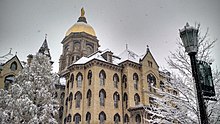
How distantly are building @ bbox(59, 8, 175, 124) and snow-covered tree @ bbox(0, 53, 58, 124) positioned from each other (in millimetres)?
7740

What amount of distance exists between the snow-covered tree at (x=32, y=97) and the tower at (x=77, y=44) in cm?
2194

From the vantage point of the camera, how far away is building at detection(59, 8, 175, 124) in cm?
2895

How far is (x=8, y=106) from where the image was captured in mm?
19875

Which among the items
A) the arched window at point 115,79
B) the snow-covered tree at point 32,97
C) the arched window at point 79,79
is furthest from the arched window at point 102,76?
the snow-covered tree at point 32,97

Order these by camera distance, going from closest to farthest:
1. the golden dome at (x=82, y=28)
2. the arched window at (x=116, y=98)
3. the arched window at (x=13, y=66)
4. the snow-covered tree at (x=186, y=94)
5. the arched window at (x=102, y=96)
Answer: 1. the snow-covered tree at (x=186, y=94)
2. the arched window at (x=102, y=96)
3. the arched window at (x=116, y=98)
4. the arched window at (x=13, y=66)
5. the golden dome at (x=82, y=28)

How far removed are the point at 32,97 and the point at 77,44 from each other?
2638 cm

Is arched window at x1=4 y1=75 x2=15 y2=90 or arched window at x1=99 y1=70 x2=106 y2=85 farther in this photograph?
arched window at x1=99 y1=70 x2=106 y2=85

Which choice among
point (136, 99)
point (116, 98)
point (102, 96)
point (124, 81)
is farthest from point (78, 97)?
point (136, 99)

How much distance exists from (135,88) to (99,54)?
7.23 metres

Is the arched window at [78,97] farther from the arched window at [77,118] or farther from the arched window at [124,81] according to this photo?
the arched window at [124,81]

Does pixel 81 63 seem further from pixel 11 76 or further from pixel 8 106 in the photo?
pixel 8 106

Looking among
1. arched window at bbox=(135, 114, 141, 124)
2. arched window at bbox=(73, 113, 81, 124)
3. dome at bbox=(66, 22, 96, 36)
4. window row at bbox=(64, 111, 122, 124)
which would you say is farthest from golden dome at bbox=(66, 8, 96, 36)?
arched window at bbox=(135, 114, 141, 124)

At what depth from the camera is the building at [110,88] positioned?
2895 cm

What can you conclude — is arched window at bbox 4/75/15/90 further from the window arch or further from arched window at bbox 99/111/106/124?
the window arch
